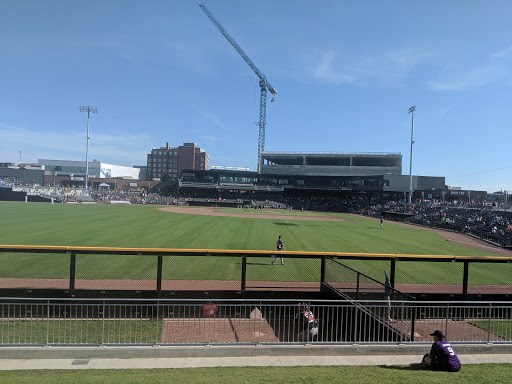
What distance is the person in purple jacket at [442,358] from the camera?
237 inches

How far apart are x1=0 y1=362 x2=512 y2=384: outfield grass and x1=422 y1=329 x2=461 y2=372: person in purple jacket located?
152mm

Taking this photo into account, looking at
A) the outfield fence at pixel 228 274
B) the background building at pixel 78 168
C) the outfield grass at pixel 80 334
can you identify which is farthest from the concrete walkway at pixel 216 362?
the background building at pixel 78 168

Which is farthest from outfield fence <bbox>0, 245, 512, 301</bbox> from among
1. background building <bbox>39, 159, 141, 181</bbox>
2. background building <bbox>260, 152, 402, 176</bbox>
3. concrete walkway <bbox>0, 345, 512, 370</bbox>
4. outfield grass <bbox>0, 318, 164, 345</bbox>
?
background building <bbox>39, 159, 141, 181</bbox>

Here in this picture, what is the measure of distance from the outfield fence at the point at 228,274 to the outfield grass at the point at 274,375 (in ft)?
8.63

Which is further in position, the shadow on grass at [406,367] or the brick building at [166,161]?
the brick building at [166,161]

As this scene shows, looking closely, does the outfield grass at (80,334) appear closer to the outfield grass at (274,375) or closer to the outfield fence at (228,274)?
the outfield fence at (228,274)

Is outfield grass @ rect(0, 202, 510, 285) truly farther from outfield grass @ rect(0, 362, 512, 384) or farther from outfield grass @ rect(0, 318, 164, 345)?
outfield grass @ rect(0, 362, 512, 384)

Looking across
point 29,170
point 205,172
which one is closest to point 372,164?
point 205,172

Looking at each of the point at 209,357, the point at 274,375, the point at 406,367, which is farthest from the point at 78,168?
the point at 406,367

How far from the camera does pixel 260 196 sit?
98.1m

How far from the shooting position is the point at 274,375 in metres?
5.76

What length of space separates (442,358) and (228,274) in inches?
387

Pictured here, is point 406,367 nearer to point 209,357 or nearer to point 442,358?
point 442,358

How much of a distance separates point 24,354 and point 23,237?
60.6ft
